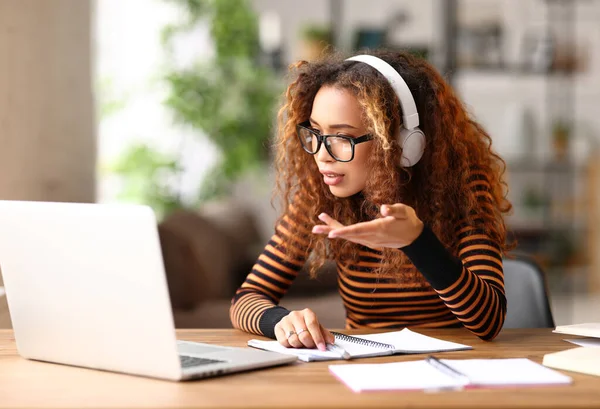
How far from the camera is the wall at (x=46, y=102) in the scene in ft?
6.57

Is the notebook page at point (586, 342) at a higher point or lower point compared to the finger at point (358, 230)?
lower

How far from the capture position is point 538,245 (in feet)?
20.8

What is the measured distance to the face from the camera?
5.57 feet

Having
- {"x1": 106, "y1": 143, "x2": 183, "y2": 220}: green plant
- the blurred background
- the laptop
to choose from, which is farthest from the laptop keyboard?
{"x1": 106, "y1": 143, "x2": 183, "y2": 220}: green plant

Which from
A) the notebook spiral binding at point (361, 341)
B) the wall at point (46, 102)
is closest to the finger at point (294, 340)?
the notebook spiral binding at point (361, 341)

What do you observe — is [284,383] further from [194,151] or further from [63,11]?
[194,151]

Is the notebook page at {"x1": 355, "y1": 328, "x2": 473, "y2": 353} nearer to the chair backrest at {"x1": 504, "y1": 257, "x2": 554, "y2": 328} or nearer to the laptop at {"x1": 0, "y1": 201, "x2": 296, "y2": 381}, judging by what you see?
the laptop at {"x1": 0, "y1": 201, "x2": 296, "y2": 381}

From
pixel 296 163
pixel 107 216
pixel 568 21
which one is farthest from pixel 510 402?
pixel 568 21

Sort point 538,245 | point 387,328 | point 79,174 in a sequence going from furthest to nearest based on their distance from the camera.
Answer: point 538,245 → point 79,174 → point 387,328

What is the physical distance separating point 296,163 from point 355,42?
15.2ft

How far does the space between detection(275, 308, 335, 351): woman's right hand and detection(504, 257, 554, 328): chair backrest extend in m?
0.75

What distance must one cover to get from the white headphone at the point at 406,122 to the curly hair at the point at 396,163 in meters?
0.01

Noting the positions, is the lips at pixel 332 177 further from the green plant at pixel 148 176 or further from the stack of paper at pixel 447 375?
the green plant at pixel 148 176

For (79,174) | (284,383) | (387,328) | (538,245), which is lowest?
(538,245)
